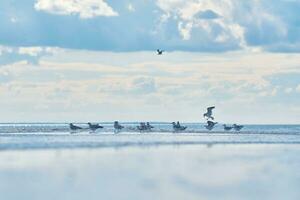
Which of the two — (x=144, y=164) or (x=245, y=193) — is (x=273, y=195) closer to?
(x=245, y=193)

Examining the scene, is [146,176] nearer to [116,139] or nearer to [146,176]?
→ [146,176]

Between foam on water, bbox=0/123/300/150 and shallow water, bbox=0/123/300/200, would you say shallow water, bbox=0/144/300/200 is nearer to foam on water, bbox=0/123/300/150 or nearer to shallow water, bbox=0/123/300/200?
shallow water, bbox=0/123/300/200

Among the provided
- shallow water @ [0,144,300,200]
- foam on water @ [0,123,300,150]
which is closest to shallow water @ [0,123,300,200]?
shallow water @ [0,144,300,200]

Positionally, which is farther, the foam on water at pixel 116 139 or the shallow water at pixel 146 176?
the foam on water at pixel 116 139

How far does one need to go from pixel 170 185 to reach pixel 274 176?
569cm

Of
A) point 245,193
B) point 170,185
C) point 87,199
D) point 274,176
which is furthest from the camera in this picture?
point 274,176

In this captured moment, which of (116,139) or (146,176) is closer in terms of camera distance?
(146,176)

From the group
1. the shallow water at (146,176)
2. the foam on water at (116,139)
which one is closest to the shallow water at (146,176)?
the shallow water at (146,176)

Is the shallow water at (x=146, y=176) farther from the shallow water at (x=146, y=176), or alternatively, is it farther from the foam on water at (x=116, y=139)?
the foam on water at (x=116, y=139)

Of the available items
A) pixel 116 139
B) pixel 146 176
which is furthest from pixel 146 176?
pixel 116 139

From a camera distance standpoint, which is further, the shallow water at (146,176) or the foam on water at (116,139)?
the foam on water at (116,139)

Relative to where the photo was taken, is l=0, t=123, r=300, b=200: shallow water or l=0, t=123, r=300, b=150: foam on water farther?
l=0, t=123, r=300, b=150: foam on water

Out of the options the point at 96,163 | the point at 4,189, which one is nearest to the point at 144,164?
the point at 96,163

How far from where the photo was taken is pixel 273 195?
2450 cm
